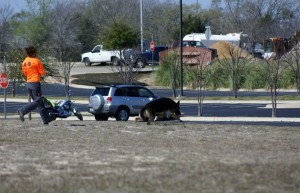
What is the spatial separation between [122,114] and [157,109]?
8.87 meters

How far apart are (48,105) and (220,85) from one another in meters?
29.3

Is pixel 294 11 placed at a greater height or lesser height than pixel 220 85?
greater

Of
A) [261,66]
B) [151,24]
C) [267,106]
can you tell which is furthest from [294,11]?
[267,106]

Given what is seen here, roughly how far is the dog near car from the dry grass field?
2.00 m

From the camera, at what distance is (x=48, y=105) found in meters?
21.3

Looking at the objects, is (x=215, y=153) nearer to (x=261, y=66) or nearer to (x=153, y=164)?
(x=153, y=164)

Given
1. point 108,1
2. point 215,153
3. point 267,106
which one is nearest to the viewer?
point 215,153

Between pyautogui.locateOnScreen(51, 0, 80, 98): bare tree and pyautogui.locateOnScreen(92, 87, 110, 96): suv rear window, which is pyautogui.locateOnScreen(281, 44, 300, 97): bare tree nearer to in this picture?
pyautogui.locateOnScreen(92, 87, 110, 96): suv rear window

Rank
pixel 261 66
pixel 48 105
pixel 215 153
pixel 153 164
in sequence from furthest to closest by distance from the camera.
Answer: pixel 261 66 → pixel 48 105 → pixel 215 153 → pixel 153 164

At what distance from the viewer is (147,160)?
1197 cm

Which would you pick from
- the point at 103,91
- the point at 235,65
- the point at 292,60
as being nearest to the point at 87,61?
the point at 235,65

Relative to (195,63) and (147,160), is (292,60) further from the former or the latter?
(147,160)

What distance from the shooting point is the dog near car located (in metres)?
19.8

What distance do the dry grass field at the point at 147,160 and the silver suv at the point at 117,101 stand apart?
1007 centimetres
